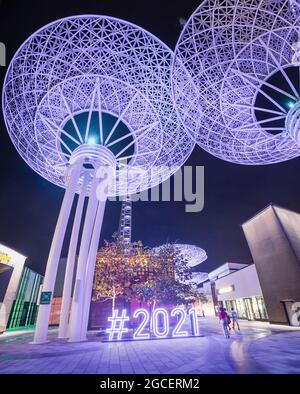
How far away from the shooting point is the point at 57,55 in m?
21.4

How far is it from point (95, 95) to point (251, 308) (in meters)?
44.9

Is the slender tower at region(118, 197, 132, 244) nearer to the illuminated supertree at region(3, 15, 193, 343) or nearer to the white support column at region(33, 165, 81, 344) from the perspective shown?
the illuminated supertree at region(3, 15, 193, 343)

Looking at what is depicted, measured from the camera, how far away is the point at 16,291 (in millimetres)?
37500

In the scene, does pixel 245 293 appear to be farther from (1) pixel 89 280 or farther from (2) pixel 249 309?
(1) pixel 89 280

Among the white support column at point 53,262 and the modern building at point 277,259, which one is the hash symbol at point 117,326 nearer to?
the white support column at point 53,262

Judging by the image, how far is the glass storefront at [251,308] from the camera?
1589 inches

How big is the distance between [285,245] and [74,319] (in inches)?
1025

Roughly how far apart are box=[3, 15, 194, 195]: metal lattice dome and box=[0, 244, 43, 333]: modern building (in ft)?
44.6

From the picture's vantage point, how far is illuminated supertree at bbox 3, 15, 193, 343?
20703mm

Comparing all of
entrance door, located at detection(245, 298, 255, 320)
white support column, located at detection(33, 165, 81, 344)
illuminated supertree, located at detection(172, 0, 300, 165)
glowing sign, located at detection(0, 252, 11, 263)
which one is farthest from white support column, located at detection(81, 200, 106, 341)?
entrance door, located at detection(245, 298, 255, 320)

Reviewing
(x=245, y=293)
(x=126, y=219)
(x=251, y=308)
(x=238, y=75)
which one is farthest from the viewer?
(x=126, y=219)

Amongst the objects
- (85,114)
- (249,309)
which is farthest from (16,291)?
(249,309)

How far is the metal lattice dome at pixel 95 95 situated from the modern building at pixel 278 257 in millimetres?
15488
